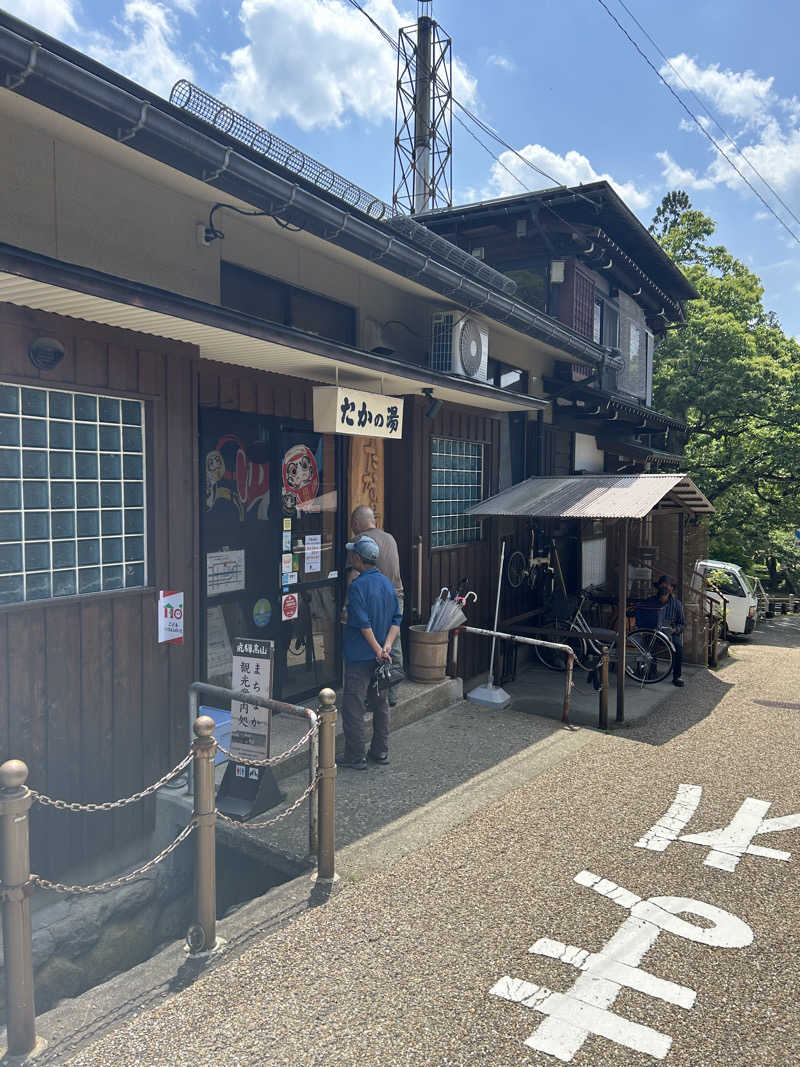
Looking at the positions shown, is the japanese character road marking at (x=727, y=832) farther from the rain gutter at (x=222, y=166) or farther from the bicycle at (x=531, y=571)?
the rain gutter at (x=222, y=166)

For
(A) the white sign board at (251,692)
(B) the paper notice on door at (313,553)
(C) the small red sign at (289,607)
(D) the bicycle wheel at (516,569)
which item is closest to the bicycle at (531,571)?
(D) the bicycle wheel at (516,569)

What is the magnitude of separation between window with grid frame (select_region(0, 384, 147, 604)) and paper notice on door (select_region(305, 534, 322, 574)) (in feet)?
7.43

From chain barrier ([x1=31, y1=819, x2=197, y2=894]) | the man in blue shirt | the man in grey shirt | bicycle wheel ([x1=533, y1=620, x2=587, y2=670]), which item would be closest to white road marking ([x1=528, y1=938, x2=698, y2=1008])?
chain barrier ([x1=31, y1=819, x2=197, y2=894])

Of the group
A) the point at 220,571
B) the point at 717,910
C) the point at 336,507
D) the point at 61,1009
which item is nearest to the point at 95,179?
the point at 220,571

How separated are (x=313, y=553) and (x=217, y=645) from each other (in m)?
1.47

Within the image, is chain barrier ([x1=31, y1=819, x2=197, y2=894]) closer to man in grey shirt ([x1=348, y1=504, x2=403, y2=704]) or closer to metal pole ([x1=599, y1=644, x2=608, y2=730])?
man in grey shirt ([x1=348, y1=504, x2=403, y2=704])

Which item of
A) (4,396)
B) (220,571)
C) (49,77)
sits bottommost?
(220,571)

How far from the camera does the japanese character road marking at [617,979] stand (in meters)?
3.34

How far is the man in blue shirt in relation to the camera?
245 inches

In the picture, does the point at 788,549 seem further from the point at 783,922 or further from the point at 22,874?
the point at 22,874

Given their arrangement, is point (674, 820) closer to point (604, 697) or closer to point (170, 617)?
point (604, 697)

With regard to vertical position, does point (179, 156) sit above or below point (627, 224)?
below

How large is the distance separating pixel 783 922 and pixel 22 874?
418 cm

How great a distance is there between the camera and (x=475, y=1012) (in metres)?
3.48
